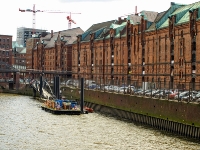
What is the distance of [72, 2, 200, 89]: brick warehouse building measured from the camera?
243ft

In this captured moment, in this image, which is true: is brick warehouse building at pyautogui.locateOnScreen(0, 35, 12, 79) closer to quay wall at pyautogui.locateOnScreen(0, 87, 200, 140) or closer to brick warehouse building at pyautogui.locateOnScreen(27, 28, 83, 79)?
brick warehouse building at pyautogui.locateOnScreen(27, 28, 83, 79)

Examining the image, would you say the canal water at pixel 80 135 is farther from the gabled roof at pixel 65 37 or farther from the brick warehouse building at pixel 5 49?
the brick warehouse building at pixel 5 49

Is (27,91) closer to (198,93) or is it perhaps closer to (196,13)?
(196,13)

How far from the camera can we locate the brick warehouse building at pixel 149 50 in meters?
74.2

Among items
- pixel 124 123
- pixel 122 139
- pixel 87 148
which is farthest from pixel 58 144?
pixel 124 123

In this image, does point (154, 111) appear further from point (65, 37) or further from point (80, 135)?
point (65, 37)

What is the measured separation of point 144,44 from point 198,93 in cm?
4033

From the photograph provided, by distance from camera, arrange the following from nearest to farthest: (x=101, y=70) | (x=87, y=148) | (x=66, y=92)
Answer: (x=87, y=148)
(x=66, y=92)
(x=101, y=70)

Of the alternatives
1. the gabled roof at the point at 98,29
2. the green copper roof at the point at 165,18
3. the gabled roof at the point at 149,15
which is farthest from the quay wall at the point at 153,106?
the gabled roof at the point at 98,29

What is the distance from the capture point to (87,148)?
135 feet

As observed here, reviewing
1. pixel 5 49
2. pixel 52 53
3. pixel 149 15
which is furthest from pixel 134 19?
pixel 5 49

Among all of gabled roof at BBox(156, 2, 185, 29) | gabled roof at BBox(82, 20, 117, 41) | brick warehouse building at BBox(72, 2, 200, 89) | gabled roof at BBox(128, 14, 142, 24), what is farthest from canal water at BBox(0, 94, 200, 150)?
gabled roof at BBox(82, 20, 117, 41)

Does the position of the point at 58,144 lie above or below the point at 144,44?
below

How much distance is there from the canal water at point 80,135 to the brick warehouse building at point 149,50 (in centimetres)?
1041
